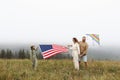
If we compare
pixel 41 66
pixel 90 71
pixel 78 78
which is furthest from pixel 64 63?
pixel 78 78

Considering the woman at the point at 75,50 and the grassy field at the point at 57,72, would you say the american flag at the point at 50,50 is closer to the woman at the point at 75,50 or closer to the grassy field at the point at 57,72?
the grassy field at the point at 57,72

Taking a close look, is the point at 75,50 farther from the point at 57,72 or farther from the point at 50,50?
the point at 57,72

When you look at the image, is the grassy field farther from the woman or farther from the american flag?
the american flag

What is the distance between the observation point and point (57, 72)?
20.2 meters

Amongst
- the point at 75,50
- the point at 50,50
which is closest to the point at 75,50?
the point at 75,50

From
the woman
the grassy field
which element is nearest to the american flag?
the grassy field

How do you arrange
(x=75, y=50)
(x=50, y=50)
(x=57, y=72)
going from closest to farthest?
1. (x=57, y=72)
2. (x=50, y=50)
3. (x=75, y=50)

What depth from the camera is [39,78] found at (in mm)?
16516

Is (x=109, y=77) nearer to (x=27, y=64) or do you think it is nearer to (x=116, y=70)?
(x=116, y=70)

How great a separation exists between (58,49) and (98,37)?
242 inches

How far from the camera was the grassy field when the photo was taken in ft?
56.3

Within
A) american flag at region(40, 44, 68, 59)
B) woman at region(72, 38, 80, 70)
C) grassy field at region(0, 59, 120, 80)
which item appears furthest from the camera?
woman at region(72, 38, 80, 70)

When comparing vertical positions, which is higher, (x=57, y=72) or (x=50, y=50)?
(x=50, y=50)

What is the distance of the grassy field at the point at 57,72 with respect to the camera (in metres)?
17.2
